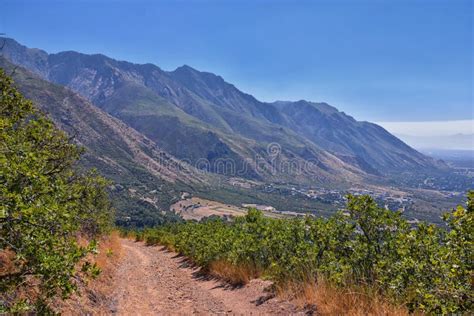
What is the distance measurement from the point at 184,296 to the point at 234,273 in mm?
2566

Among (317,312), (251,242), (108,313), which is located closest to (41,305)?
(108,313)

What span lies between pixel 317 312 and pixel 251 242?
815 cm

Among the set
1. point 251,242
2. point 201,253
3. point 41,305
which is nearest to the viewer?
point 41,305

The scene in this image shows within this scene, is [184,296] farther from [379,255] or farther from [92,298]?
[379,255]

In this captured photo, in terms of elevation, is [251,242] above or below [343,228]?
below

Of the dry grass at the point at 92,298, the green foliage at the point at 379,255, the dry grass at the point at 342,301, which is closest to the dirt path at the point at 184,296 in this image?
the dry grass at the point at 92,298

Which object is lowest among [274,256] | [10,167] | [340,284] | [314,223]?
[274,256]

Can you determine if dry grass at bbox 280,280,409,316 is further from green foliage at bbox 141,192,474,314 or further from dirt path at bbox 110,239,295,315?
dirt path at bbox 110,239,295,315

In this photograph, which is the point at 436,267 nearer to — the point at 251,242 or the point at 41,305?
the point at 41,305

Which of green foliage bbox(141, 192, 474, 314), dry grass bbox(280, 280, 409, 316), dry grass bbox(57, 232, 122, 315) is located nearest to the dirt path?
dry grass bbox(57, 232, 122, 315)

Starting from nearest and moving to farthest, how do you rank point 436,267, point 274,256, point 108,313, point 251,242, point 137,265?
point 436,267 < point 108,313 < point 274,256 < point 251,242 < point 137,265

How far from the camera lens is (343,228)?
35.7 feet

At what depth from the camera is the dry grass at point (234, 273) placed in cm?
1568

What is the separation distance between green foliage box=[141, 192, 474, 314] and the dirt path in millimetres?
1096
